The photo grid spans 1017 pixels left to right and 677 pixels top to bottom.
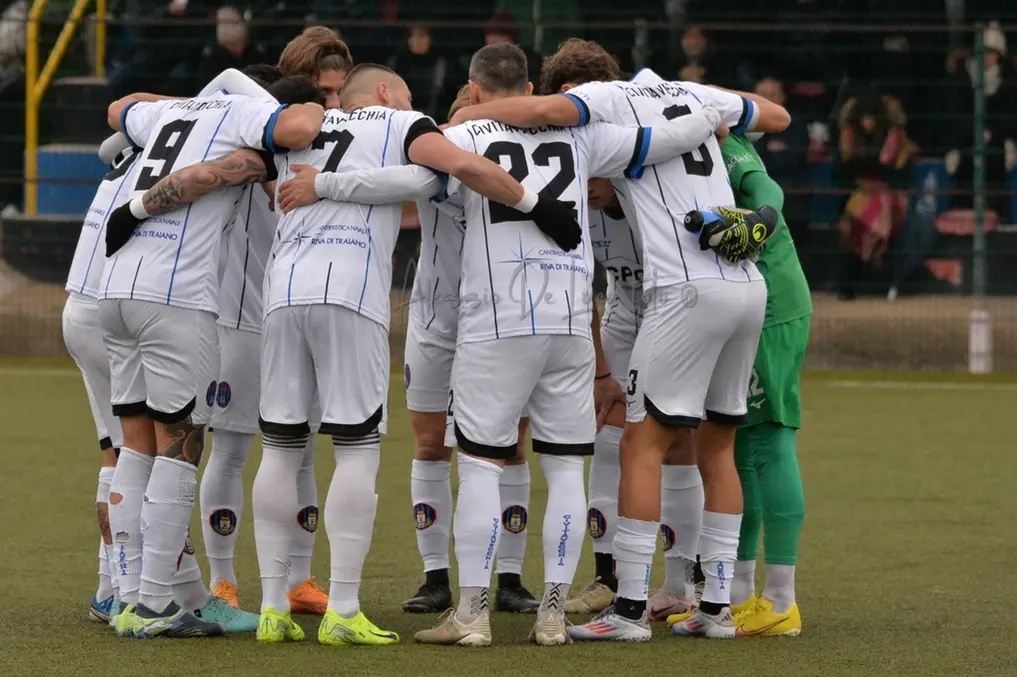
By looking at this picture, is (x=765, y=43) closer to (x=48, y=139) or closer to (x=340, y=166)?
(x=48, y=139)

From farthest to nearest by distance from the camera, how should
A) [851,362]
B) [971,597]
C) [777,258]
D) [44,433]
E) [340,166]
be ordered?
[851,362] < [44,433] < [971,597] < [777,258] < [340,166]

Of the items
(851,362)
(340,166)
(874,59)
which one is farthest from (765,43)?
(340,166)

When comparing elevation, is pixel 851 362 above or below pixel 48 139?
below

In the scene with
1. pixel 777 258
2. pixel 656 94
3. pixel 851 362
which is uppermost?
pixel 656 94

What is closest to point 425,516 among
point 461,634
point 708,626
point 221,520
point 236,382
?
point 221,520

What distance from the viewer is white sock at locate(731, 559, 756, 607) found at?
Result: 6152mm

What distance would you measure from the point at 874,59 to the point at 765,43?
0.91 meters

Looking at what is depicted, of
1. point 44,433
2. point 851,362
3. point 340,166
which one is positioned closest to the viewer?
point 340,166

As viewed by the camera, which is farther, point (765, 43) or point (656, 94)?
point (765, 43)

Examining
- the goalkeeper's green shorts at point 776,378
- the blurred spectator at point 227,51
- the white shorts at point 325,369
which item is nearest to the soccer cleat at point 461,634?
the white shorts at point 325,369

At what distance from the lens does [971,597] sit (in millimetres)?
6555

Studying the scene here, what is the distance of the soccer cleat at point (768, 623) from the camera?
19.3 ft

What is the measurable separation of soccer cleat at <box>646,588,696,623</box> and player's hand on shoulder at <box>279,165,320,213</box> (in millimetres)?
1946

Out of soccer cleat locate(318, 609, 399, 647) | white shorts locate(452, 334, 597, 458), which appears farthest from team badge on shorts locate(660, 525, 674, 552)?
soccer cleat locate(318, 609, 399, 647)
